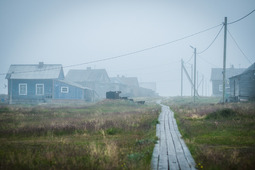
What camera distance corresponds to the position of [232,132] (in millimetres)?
9820

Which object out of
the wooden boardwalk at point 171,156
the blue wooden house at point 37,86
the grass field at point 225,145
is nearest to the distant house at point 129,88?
the blue wooden house at point 37,86

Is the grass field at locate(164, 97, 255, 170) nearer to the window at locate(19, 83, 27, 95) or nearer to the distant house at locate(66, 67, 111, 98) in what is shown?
the window at locate(19, 83, 27, 95)

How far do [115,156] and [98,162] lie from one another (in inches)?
21.4

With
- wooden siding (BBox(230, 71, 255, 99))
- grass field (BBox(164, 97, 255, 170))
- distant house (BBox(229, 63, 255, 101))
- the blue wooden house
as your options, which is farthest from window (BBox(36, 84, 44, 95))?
wooden siding (BBox(230, 71, 255, 99))

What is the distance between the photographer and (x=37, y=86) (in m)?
41.5

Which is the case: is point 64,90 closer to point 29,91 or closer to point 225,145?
point 29,91

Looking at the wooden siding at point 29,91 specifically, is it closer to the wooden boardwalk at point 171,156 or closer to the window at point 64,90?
the window at point 64,90

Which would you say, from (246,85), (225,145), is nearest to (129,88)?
(246,85)

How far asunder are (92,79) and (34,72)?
18007 mm

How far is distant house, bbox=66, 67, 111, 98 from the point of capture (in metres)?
57.7

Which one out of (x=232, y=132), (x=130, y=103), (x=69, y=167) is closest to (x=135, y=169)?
(x=69, y=167)

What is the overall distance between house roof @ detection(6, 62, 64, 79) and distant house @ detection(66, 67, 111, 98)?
13.8 meters

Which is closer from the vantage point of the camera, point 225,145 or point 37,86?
point 225,145

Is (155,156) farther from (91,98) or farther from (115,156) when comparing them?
(91,98)
